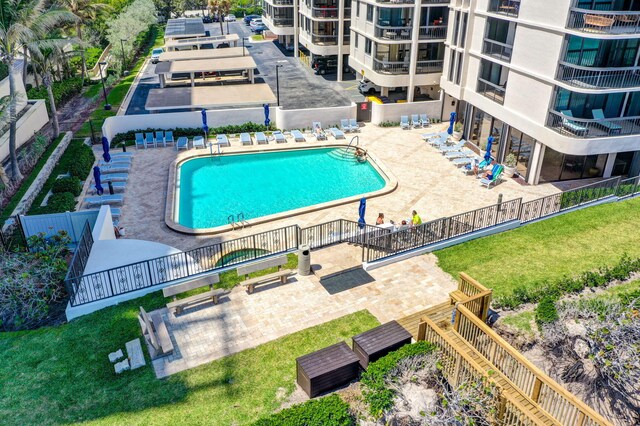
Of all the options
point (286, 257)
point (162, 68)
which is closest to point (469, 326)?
point (286, 257)

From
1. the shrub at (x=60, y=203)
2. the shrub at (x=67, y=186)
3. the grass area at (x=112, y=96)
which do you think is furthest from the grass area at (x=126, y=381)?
the grass area at (x=112, y=96)

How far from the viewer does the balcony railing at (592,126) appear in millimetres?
26000

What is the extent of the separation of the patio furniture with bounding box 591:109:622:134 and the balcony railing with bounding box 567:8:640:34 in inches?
168

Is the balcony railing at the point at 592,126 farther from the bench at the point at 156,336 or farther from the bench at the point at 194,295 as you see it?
the bench at the point at 156,336

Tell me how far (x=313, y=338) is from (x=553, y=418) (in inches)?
281

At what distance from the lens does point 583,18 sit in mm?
24016

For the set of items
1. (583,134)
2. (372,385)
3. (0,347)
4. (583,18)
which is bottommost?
(0,347)

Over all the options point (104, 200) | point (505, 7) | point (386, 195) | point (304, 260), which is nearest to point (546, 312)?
point (304, 260)

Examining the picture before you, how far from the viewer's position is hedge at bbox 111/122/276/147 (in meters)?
35.2

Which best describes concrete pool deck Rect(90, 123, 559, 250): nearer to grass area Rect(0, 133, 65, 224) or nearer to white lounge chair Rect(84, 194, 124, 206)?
white lounge chair Rect(84, 194, 124, 206)

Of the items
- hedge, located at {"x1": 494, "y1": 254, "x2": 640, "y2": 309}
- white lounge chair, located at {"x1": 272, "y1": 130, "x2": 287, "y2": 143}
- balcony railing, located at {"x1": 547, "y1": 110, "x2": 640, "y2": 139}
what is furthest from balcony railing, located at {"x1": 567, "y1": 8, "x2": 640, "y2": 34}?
white lounge chair, located at {"x1": 272, "y1": 130, "x2": 287, "y2": 143}

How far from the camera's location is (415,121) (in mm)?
38656

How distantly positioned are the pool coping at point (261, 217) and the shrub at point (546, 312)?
41.7 ft

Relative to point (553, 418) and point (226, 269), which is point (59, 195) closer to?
point (226, 269)
